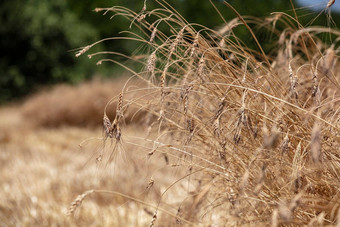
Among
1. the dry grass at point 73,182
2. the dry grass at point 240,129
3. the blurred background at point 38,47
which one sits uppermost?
the dry grass at point 240,129

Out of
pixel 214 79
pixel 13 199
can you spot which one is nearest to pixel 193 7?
pixel 13 199

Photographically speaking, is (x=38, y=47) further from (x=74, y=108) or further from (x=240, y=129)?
(x=240, y=129)

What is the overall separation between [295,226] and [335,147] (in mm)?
245

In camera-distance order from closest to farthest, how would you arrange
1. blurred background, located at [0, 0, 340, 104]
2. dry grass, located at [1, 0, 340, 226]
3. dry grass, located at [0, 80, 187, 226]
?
dry grass, located at [1, 0, 340, 226]
dry grass, located at [0, 80, 187, 226]
blurred background, located at [0, 0, 340, 104]

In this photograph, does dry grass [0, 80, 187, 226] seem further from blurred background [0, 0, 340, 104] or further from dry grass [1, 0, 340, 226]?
blurred background [0, 0, 340, 104]

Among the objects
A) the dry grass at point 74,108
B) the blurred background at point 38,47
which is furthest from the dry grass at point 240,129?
the blurred background at point 38,47

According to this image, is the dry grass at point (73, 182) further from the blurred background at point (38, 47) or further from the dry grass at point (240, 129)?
the blurred background at point (38, 47)

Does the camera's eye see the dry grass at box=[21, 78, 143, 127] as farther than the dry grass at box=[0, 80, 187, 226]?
Yes

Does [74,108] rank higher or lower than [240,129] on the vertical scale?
lower

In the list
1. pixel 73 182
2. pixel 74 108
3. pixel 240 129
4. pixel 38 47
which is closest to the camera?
pixel 240 129

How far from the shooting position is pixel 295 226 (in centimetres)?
112

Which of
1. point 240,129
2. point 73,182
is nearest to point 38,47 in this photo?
point 73,182

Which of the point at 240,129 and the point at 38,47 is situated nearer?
the point at 240,129

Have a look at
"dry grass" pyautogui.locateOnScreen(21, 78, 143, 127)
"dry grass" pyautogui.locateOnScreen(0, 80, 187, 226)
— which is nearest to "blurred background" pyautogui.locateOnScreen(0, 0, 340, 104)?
"dry grass" pyautogui.locateOnScreen(21, 78, 143, 127)
